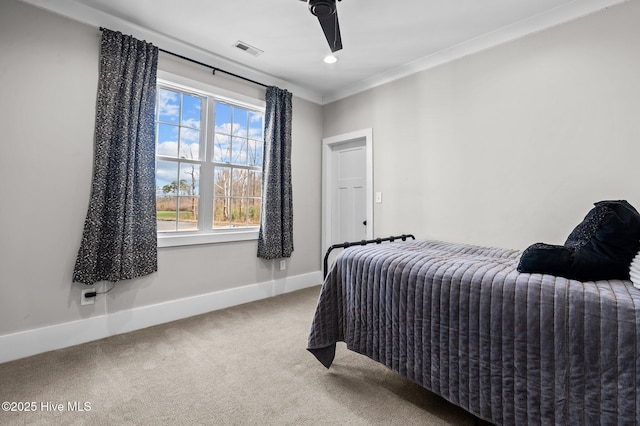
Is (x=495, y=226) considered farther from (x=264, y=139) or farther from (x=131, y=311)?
(x=131, y=311)

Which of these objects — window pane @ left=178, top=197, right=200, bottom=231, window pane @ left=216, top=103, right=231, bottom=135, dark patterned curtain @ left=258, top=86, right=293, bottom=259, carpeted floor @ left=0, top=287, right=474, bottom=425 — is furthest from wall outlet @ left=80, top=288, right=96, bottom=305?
window pane @ left=216, top=103, right=231, bottom=135

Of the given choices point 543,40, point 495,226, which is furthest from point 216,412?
point 543,40

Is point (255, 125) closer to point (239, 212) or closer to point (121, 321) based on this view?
point (239, 212)

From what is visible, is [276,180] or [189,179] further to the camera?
[276,180]

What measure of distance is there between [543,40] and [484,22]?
0.48 m

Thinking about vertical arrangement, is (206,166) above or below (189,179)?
above

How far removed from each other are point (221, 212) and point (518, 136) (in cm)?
298

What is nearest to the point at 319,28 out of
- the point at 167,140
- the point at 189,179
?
the point at 167,140

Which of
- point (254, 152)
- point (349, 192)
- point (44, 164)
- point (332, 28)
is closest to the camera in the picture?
point (332, 28)

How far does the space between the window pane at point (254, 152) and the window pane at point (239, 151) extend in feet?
0.18

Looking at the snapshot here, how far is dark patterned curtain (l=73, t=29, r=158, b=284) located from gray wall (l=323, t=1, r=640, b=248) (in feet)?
8.13

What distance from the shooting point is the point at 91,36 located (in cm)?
237

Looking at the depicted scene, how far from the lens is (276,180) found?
348 cm

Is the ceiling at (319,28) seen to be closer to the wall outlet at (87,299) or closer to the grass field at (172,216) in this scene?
the grass field at (172,216)
